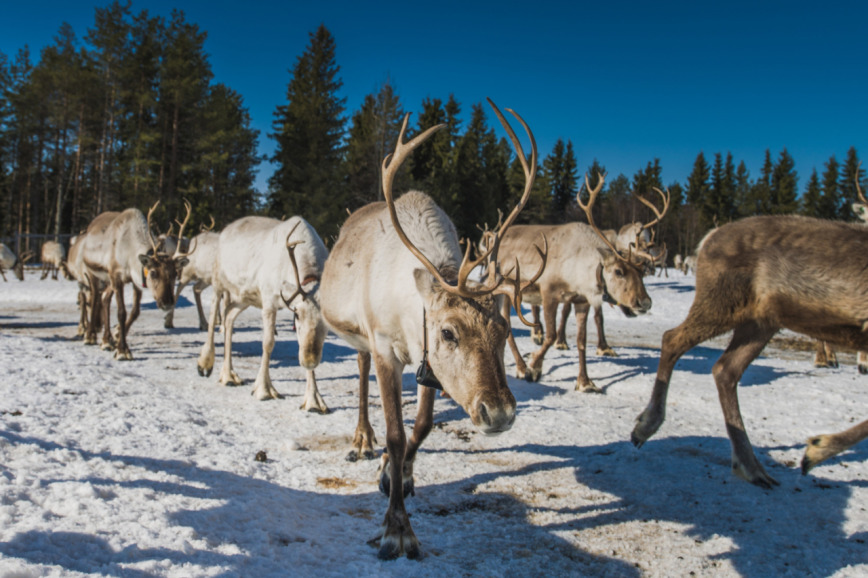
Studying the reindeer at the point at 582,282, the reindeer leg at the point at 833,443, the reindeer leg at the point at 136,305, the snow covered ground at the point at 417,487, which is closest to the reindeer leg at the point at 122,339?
the reindeer leg at the point at 136,305

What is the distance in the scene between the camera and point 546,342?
26.8 ft

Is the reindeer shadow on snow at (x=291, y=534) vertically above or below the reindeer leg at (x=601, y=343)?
below

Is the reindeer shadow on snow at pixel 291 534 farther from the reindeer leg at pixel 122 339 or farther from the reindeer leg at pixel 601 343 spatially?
the reindeer leg at pixel 601 343

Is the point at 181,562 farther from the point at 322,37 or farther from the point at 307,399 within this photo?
the point at 322,37

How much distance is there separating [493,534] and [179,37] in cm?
3477

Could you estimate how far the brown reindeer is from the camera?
3795mm

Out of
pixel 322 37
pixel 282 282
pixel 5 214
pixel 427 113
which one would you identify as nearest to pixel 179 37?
pixel 322 37

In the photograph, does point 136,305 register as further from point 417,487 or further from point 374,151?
point 374,151

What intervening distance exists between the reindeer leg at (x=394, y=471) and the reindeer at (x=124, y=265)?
636cm

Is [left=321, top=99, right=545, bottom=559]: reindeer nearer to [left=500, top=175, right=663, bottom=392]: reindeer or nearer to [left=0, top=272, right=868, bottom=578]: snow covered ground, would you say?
[left=0, top=272, right=868, bottom=578]: snow covered ground

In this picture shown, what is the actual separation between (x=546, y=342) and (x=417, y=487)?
4617 mm

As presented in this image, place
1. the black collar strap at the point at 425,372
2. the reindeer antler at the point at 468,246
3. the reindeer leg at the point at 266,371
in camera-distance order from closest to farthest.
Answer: the reindeer antler at the point at 468,246 < the black collar strap at the point at 425,372 < the reindeer leg at the point at 266,371

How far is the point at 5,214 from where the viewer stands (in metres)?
45.7

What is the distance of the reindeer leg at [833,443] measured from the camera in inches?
140
